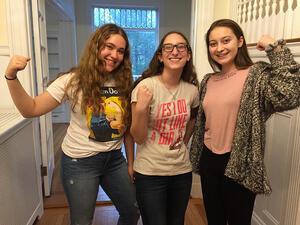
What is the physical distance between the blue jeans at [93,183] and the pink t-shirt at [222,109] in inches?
19.2

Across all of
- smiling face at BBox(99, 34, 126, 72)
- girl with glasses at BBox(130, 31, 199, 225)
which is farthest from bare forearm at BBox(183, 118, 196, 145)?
smiling face at BBox(99, 34, 126, 72)

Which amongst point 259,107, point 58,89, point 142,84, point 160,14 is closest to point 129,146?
point 142,84

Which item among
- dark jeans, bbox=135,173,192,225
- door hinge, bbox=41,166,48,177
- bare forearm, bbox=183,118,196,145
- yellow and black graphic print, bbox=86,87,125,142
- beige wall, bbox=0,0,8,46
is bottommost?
door hinge, bbox=41,166,48,177

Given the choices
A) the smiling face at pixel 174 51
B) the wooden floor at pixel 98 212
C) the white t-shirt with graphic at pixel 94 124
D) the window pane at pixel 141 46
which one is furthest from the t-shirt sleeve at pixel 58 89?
the window pane at pixel 141 46

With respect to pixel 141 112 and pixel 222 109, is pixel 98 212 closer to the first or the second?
pixel 141 112

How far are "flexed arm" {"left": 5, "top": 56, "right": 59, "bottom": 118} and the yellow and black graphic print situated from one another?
0.64ft

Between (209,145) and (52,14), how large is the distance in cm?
455

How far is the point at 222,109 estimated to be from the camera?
126 centimetres

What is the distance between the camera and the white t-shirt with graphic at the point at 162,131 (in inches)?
51.4

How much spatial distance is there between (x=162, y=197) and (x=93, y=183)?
35cm

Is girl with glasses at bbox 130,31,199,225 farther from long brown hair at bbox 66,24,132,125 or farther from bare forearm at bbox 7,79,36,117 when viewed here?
bare forearm at bbox 7,79,36,117

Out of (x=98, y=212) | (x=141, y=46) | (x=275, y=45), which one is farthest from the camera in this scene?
(x=141, y=46)

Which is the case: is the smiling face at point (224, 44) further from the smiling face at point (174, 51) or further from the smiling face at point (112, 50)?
the smiling face at point (112, 50)

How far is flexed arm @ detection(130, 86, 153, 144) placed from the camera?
1216 millimetres
